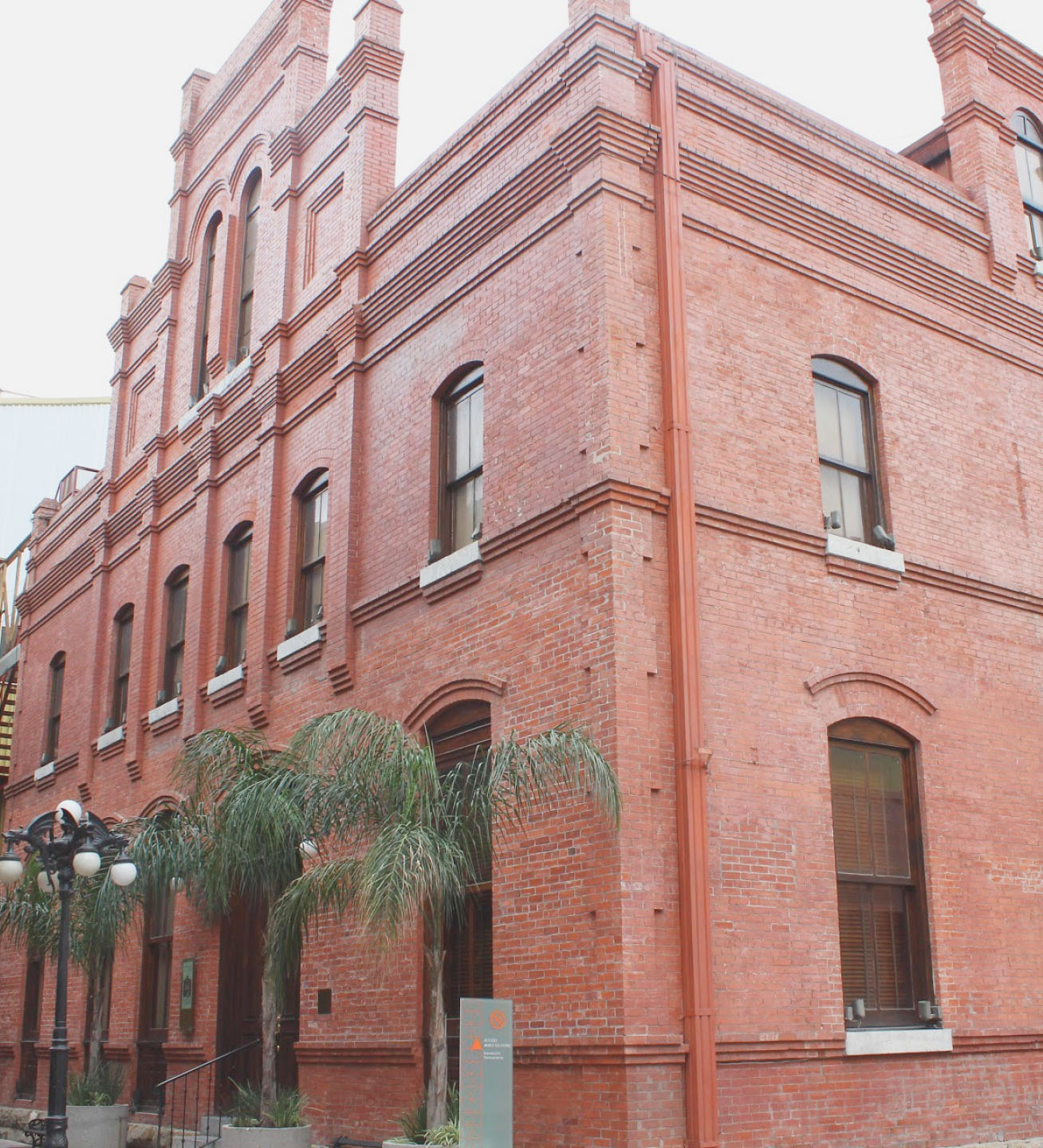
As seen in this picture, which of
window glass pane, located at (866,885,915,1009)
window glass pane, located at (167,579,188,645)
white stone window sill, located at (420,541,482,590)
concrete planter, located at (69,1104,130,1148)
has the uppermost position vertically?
window glass pane, located at (167,579,188,645)

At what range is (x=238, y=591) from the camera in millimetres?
19109

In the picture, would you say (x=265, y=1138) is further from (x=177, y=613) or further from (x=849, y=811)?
(x=177, y=613)

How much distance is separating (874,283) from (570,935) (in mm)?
8078

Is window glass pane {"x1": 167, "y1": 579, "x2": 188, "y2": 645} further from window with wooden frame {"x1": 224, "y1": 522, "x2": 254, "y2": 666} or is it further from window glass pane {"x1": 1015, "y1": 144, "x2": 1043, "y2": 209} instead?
window glass pane {"x1": 1015, "y1": 144, "x2": 1043, "y2": 209}

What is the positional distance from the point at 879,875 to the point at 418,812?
460 centimetres

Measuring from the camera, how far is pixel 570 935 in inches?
436

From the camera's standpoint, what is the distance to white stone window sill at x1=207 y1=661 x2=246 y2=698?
17.7 metres

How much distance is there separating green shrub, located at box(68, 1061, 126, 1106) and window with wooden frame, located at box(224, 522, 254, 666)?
544 centimetres

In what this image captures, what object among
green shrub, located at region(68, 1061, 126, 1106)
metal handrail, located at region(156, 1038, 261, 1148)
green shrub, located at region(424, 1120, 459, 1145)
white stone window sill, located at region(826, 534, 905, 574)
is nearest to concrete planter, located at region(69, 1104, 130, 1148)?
green shrub, located at region(68, 1061, 126, 1106)

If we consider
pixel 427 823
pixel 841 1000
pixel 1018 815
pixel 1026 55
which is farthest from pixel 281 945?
pixel 1026 55

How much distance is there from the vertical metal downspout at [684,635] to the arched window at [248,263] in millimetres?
8684

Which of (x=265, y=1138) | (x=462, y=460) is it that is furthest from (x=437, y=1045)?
(x=462, y=460)

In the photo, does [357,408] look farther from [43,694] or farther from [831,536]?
[43,694]

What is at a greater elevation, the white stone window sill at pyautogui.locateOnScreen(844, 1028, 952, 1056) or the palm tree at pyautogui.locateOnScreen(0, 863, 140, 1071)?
the palm tree at pyautogui.locateOnScreen(0, 863, 140, 1071)
